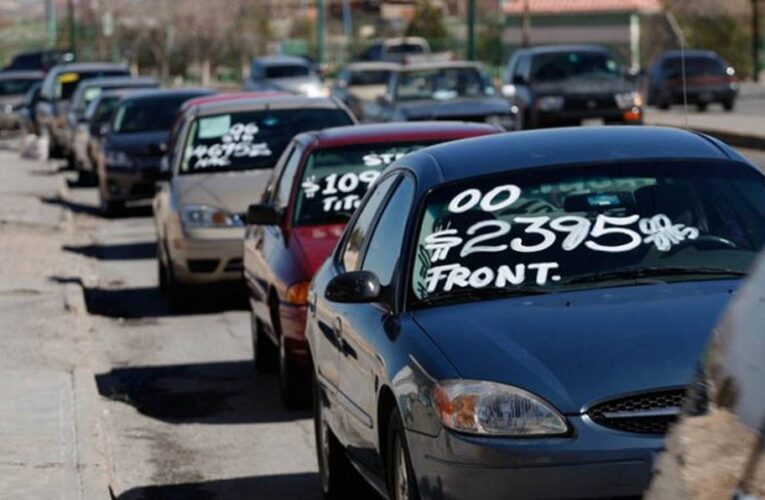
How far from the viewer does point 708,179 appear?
7.27 metres

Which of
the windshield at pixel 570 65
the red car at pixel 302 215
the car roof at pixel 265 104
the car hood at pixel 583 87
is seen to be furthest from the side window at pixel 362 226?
the windshield at pixel 570 65

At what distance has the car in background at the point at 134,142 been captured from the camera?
963 inches

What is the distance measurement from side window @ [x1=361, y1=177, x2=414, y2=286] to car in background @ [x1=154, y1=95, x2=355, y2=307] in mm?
7233

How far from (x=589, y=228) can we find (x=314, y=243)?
4.15 m

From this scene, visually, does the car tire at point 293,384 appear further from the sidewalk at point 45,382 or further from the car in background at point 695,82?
the car in background at point 695,82

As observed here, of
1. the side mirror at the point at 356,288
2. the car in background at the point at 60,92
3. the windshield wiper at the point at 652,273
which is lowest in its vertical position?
the car in background at the point at 60,92

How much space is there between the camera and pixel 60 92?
3903 cm

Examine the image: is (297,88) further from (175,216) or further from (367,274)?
(367,274)

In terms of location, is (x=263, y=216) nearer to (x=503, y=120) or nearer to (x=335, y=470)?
(x=335, y=470)

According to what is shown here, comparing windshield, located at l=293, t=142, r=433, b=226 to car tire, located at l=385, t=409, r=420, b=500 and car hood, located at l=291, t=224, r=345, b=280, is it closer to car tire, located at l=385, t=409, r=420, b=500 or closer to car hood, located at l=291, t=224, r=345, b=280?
car hood, located at l=291, t=224, r=345, b=280

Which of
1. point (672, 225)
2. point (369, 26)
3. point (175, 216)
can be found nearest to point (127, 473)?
point (672, 225)

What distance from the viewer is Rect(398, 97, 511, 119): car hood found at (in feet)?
84.2

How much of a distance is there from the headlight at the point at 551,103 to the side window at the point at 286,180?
2078cm

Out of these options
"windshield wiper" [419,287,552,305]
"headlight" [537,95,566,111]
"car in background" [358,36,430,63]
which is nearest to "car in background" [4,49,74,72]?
"car in background" [358,36,430,63]
